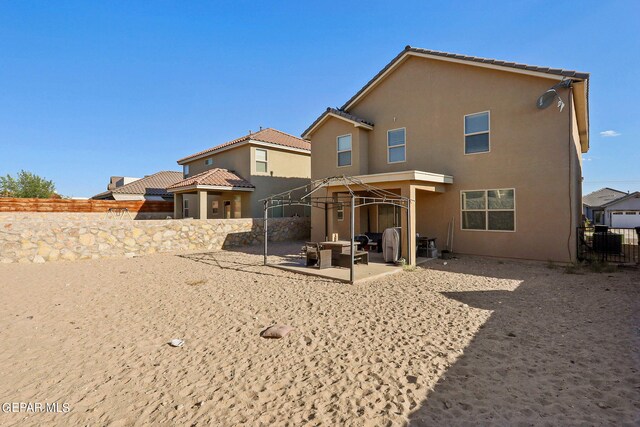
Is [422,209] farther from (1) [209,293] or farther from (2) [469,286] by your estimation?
(1) [209,293]

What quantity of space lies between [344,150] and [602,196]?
5741 cm

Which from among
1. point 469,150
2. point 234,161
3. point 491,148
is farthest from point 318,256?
point 234,161

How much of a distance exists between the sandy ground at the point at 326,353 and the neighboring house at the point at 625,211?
35.7 metres

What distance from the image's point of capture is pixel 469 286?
27.3 feet

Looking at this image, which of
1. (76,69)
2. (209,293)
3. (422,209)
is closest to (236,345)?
(209,293)

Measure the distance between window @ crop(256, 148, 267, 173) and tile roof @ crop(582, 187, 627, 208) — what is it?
52.0m

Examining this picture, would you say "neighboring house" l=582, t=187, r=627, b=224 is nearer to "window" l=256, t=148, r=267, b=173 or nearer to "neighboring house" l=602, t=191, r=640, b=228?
"neighboring house" l=602, t=191, r=640, b=228

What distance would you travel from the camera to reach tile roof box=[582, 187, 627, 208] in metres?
48.1

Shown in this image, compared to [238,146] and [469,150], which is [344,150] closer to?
[469,150]

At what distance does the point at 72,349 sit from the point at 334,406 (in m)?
4.18

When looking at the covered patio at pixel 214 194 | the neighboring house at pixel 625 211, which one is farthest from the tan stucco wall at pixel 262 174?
the neighboring house at pixel 625 211

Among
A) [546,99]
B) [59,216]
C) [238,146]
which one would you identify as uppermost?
[238,146]

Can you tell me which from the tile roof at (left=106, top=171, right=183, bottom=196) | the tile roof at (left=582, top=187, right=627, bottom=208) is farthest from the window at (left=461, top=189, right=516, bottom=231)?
the tile roof at (left=582, top=187, right=627, bottom=208)

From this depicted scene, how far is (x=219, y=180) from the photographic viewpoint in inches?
768
